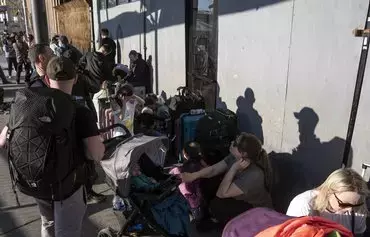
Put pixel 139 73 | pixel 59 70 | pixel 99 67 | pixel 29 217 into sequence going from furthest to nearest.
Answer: pixel 139 73
pixel 99 67
pixel 29 217
pixel 59 70

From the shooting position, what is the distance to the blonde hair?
7.53 ft

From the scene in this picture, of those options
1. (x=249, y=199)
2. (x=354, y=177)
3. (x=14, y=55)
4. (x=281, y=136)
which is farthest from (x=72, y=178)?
(x=14, y=55)

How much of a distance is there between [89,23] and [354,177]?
12864mm

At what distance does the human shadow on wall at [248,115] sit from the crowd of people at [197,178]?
0.90 metres

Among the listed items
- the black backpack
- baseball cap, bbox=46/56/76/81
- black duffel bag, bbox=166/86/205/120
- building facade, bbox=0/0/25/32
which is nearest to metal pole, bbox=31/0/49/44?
black duffel bag, bbox=166/86/205/120

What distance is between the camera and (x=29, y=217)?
12.7 feet

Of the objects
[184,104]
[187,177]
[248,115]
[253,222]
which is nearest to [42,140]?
[253,222]

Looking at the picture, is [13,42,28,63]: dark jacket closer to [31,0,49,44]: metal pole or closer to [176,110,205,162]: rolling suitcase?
[31,0,49,44]: metal pole

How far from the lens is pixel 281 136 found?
3943 millimetres

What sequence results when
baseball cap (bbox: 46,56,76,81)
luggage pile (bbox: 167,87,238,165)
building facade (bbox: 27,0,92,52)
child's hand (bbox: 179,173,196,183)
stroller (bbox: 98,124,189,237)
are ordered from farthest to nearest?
building facade (bbox: 27,0,92,52)
luggage pile (bbox: 167,87,238,165)
child's hand (bbox: 179,173,196,183)
stroller (bbox: 98,124,189,237)
baseball cap (bbox: 46,56,76,81)

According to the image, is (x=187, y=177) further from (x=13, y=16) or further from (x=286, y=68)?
(x=13, y=16)

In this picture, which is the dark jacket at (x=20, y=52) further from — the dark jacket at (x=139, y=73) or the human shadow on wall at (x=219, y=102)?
the human shadow on wall at (x=219, y=102)

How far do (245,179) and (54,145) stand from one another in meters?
1.61

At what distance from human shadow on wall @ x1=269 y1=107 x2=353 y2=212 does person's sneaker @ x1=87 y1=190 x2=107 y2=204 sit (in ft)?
6.42
